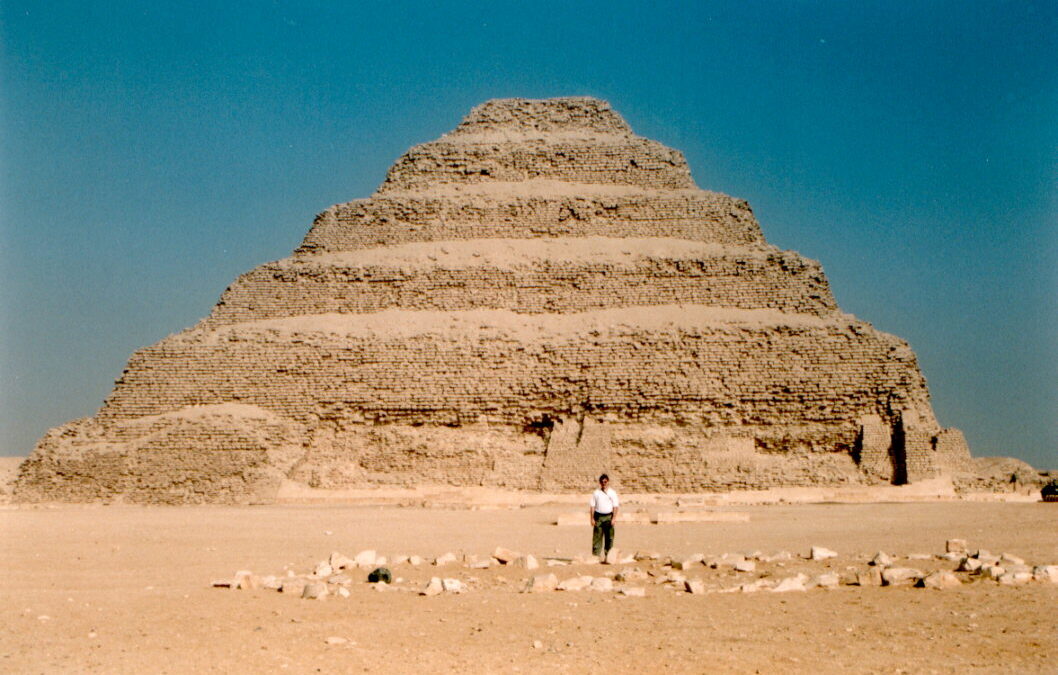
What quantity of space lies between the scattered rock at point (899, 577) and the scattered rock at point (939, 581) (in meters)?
0.12

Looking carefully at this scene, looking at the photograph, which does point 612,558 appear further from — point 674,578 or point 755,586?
point 755,586

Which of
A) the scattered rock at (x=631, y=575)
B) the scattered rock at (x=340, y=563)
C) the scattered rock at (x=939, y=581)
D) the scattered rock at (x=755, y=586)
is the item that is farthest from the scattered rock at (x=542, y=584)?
the scattered rock at (x=939, y=581)

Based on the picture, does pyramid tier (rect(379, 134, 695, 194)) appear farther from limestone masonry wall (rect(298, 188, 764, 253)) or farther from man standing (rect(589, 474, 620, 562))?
man standing (rect(589, 474, 620, 562))

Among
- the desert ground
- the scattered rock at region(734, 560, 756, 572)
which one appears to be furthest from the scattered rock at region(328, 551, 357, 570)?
the scattered rock at region(734, 560, 756, 572)

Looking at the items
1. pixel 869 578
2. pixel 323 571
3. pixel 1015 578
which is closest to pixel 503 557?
pixel 323 571

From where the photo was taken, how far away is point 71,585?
35.4 feet

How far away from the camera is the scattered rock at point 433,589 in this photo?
365 inches

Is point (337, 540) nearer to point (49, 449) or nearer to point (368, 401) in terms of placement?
point (368, 401)

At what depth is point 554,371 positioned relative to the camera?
31594mm

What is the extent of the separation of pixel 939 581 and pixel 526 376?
75.3 feet

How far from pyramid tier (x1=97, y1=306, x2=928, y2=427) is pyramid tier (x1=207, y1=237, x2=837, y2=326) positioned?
91 cm

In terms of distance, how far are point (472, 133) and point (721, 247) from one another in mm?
13753

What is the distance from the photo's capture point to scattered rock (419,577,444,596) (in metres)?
9.28

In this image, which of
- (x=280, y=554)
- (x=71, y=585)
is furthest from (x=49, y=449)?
(x=71, y=585)
